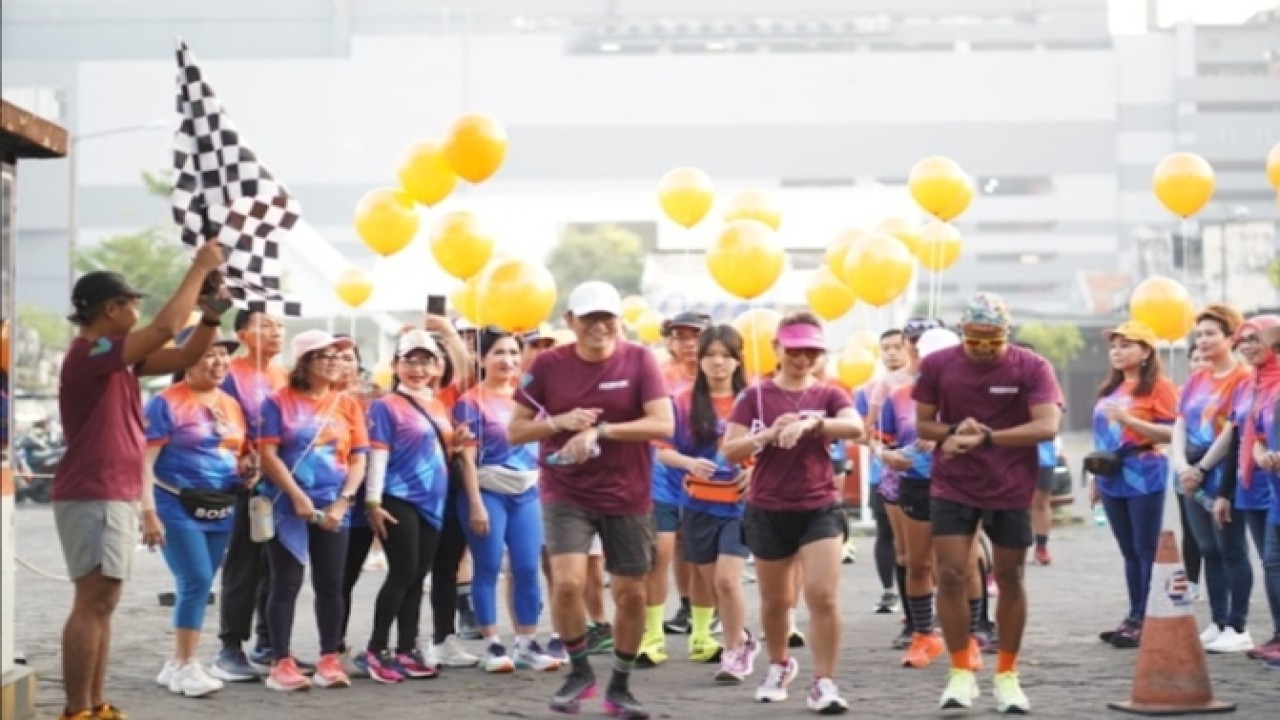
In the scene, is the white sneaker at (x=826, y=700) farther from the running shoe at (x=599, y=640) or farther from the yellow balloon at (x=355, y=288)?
the yellow balloon at (x=355, y=288)

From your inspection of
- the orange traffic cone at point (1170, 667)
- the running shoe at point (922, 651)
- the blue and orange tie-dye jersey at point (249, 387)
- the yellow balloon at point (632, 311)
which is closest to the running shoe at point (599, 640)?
the running shoe at point (922, 651)

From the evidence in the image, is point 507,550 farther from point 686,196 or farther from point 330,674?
point 686,196

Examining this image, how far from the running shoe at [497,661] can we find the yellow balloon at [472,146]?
3.48 metres

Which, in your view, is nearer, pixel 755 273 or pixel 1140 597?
pixel 1140 597

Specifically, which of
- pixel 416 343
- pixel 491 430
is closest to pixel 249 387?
pixel 416 343

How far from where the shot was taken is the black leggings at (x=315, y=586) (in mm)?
11055

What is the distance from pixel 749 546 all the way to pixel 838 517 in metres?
0.57

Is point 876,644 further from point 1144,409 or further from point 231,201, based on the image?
point 231,201

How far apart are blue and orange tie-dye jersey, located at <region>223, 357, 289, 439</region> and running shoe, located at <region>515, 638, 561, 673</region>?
200 centimetres

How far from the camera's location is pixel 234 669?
1138 cm

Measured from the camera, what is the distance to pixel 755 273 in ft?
46.3

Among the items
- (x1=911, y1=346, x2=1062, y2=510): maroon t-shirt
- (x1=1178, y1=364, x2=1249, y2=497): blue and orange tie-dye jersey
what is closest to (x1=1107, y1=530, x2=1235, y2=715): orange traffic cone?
(x1=911, y1=346, x2=1062, y2=510): maroon t-shirt

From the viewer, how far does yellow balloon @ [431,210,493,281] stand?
14.2 metres

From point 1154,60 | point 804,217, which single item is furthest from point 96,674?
point 1154,60
